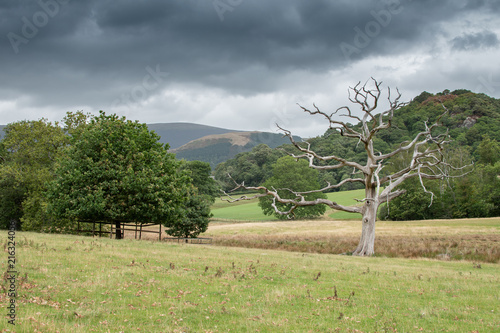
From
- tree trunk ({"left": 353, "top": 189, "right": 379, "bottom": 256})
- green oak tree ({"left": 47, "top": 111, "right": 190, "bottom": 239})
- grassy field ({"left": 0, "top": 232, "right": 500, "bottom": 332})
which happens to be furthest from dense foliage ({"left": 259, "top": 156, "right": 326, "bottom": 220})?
grassy field ({"left": 0, "top": 232, "right": 500, "bottom": 332})

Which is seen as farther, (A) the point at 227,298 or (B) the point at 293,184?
(B) the point at 293,184

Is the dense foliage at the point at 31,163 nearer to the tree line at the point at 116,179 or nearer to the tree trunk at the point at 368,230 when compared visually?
the tree line at the point at 116,179

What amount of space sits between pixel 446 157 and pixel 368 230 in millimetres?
65716

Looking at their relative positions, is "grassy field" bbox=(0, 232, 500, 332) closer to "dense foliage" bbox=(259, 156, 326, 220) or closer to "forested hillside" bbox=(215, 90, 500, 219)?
"forested hillside" bbox=(215, 90, 500, 219)

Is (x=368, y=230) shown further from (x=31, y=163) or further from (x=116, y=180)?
(x=31, y=163)

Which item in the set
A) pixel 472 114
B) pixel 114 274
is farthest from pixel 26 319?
pixel 472 114

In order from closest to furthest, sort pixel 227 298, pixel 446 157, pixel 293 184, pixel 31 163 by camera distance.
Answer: pixel 227 298 → pixel 31 163 → pixel 446 157 → pixel 293 184

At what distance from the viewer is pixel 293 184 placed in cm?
8675

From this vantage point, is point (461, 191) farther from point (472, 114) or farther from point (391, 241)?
point (472, 114)

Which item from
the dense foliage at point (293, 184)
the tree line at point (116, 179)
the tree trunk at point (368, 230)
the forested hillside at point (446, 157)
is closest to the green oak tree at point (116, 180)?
the tree line at point (116, 179)

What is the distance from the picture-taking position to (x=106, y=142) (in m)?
33.6

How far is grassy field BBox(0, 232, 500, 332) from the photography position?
8602mm

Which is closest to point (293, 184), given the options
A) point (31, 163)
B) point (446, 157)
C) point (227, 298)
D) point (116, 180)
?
point (446, 157)

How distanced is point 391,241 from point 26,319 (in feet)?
108
